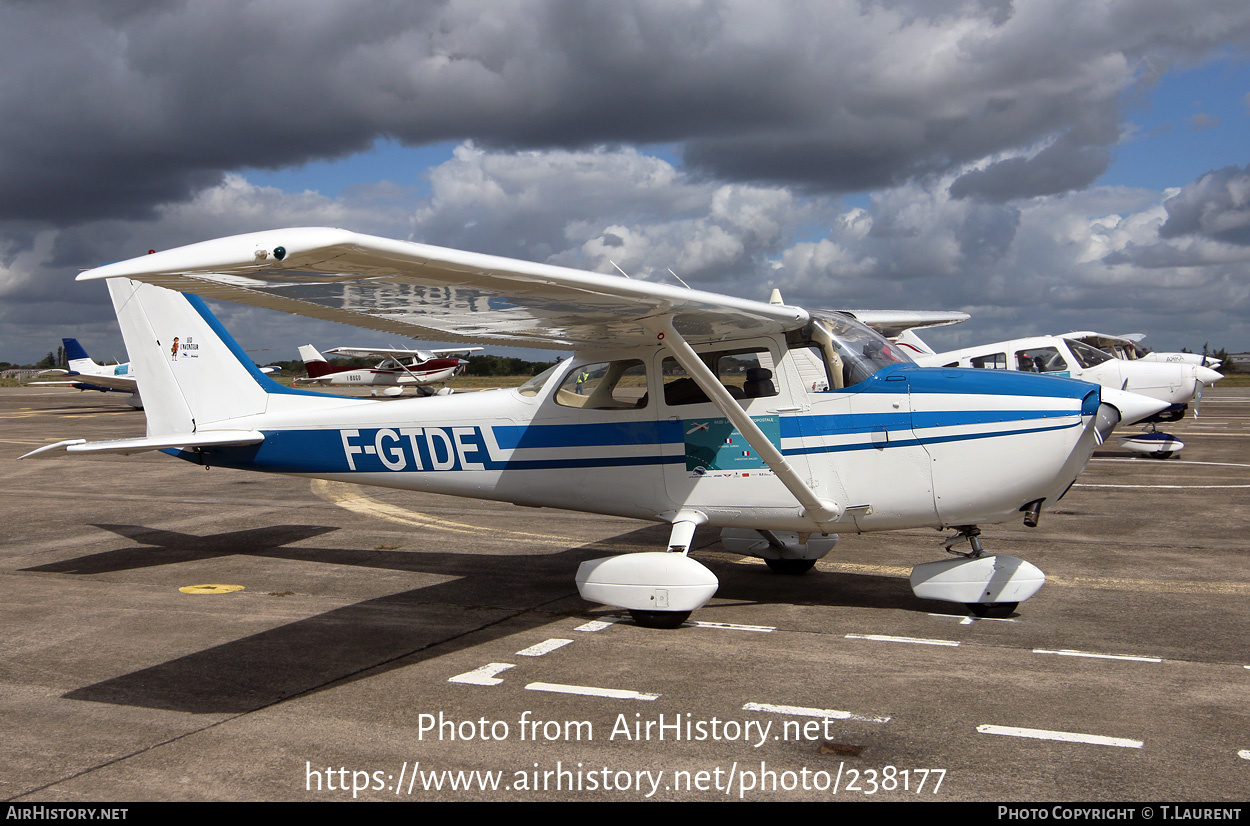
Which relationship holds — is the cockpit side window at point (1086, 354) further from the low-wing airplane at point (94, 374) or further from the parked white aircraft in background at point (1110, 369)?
the low-wing airplane at point (94, 374)

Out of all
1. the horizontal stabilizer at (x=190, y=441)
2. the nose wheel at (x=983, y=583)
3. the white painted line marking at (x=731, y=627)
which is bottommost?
the white painted line marking at (x=731, y=627)

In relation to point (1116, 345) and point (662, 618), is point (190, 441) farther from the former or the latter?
point (1116, 345)

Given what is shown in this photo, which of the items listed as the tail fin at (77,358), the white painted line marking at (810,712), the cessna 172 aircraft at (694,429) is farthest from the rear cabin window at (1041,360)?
the tail fin at (77,358)

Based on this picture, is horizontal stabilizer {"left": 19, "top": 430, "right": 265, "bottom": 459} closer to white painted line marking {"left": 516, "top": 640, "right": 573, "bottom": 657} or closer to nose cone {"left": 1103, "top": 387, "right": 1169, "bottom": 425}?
white painted line marking {"left": 516, "top": 640, "right": 573, "bottom": 657}

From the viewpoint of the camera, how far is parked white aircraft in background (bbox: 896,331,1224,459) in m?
17.2

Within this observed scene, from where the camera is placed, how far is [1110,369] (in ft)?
57.6

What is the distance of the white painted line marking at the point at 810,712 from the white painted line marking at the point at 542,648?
5.26 feet

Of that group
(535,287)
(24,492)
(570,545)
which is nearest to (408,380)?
(24,492)

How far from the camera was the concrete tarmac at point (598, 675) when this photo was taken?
392cm

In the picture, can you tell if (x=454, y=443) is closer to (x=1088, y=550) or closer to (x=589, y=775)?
(x=589, y=775)

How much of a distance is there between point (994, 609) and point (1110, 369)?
13.3m

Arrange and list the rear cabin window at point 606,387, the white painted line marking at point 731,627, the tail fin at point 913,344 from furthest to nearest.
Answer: the tail fin at point 913,344 < the rear cabin window at point 606,387 < the white painted line marking at point 731,627

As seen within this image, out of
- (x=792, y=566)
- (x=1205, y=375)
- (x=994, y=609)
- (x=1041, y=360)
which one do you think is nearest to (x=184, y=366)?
(x=792, y=566)

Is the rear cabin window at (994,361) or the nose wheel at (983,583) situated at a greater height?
the rear cabin window at (994,361)
